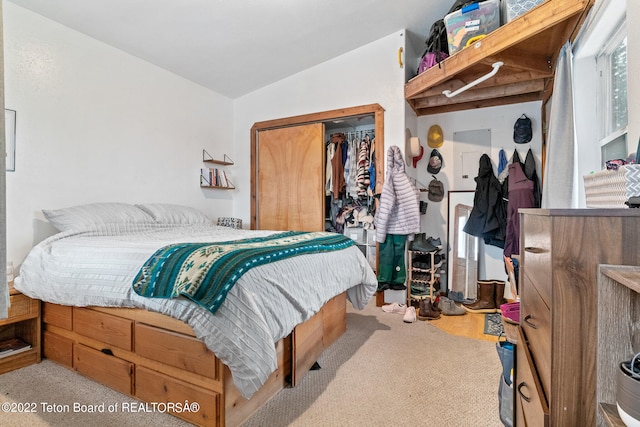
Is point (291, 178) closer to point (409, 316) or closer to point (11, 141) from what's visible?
point (409, 316)

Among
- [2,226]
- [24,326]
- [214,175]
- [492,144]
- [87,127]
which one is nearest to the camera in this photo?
[2,226]

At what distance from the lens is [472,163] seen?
362 centimetres

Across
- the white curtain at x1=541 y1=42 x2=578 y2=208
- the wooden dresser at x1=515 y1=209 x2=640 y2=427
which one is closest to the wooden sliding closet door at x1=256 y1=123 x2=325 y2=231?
the white curtain at x1=541 y1=42 x2=578 y2=208

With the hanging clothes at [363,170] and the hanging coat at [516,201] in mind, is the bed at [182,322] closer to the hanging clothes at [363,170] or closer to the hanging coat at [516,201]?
the hanging clothes at [363,170]

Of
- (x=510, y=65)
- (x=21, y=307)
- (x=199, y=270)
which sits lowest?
(x=21, y=307)

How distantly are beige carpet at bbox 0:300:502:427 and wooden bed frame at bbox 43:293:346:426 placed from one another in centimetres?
8

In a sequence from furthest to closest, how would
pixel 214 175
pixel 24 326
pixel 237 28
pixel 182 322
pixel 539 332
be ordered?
pixel 214 175
pixel 237 28
pixel 24 326
pixel 182 322
pixel 539 332

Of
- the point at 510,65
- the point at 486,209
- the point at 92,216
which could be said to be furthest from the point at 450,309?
the point at 92,216

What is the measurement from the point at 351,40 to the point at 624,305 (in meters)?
3.51

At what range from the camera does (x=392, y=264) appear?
10.9ft

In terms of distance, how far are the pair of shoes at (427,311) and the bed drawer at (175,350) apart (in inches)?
84.6

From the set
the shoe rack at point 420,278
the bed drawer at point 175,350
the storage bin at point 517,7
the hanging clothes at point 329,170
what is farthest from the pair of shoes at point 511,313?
the hanging clothes at point 329,170

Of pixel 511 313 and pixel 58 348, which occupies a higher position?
pixel 511 313

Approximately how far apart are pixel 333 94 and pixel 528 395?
3.49 metres
